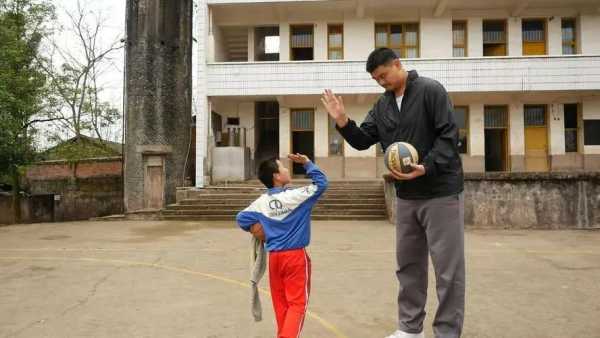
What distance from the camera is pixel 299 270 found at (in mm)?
3174

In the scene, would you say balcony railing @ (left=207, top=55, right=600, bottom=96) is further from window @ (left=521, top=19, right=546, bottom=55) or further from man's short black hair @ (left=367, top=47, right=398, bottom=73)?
man's short black hair @ (left=367, top=47, right=398, bottom=73)

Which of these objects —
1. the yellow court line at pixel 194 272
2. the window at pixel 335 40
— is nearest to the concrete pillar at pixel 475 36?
the window at pixel 335 40

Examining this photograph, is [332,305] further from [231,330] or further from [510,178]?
[510,178]

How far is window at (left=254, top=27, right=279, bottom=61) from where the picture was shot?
21.1 meters

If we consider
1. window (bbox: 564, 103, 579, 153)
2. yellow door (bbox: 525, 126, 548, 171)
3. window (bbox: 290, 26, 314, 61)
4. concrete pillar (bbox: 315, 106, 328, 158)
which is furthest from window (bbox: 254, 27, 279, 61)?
window (bbox: 564, 103, 579, 153)

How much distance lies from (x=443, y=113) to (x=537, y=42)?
63.3ft

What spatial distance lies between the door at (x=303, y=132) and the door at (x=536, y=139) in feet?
29.0

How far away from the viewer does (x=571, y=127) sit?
1950 centimetres

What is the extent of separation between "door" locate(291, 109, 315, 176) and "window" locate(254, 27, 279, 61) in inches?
131

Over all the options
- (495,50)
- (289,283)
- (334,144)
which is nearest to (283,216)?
(289,283)

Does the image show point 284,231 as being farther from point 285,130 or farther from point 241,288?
point 285,130

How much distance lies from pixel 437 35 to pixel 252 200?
10.5 m

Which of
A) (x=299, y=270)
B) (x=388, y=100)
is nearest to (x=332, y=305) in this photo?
(x=299, y=270)

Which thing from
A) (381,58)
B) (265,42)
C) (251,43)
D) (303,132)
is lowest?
(381,58)
